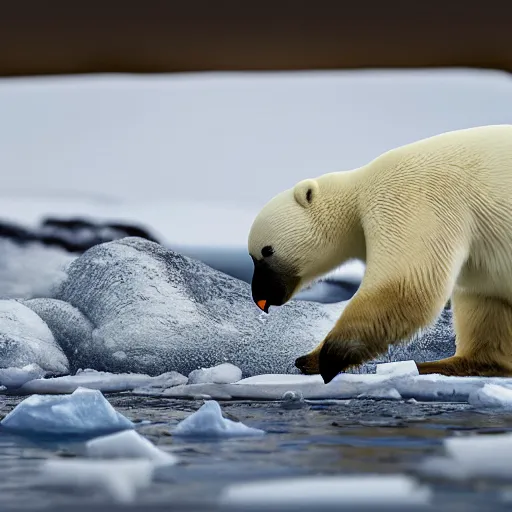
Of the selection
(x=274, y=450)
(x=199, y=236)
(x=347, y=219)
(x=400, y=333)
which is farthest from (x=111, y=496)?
(x=199, y=236)

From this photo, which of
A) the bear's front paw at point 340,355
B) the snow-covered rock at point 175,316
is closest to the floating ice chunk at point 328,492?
the bear's front paw at point 340,355

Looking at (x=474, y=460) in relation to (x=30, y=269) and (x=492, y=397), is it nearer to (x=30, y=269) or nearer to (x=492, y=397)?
(x=492, y=397)

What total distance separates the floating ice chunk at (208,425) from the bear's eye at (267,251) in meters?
0.89

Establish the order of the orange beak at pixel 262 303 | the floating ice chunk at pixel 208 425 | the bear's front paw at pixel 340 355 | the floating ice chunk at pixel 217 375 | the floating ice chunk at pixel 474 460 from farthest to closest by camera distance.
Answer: the floating ice chunk at pixel 217 375 → the orange beak at pixel 262 303 → the bear's front paw at pixel 340 355 → the floating ice chunk at pixel 208 425 → the floating ice chunk at pixel 474 460

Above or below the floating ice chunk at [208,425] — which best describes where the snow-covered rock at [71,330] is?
above

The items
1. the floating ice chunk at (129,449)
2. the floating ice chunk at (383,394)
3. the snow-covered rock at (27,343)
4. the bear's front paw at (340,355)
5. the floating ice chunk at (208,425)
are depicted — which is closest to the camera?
the floating ice chunk at (129,449)

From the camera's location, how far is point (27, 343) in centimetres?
326

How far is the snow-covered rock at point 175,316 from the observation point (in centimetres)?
328

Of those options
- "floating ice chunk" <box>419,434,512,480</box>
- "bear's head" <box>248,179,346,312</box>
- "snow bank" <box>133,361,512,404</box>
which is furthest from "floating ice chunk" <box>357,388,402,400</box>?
"floating ice chunk" <box>419,434,512,480</box>

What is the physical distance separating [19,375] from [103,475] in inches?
70.0

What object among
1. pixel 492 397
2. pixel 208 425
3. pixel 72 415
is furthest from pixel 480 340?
pixel 72 415

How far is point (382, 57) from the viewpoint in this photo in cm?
371

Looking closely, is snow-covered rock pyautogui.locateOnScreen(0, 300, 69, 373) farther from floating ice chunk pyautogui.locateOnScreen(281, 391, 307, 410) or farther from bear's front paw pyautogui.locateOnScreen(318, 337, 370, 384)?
bear's front paw pyautogui.locateOnScreen(318, 337, 370, 384)

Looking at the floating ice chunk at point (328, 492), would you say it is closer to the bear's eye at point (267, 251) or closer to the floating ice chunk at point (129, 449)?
the floating ice chunk at point (129, 449)
